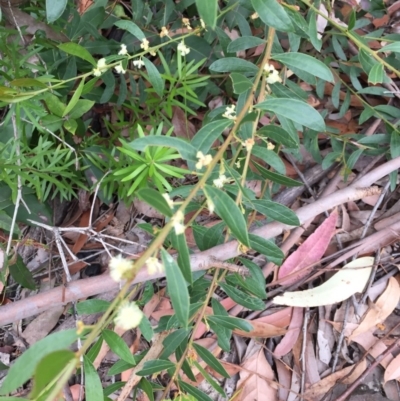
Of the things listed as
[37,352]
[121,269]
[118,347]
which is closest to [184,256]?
[121,269]

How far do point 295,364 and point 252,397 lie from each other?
8.9 inches

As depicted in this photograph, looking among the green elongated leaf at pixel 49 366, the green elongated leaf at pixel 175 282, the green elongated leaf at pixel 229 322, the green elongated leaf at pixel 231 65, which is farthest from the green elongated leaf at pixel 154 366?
the green elongated leaf at pixel 231 65

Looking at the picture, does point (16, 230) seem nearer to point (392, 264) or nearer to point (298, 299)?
point (298, 299)

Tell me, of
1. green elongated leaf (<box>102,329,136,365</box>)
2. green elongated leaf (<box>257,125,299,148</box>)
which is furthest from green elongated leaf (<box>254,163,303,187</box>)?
green elongated leaf (<box>102,329,136,365</box>)

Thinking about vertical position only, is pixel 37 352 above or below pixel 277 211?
above

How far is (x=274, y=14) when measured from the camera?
0.99 metres

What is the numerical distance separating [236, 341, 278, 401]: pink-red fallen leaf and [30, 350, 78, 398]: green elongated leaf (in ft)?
4.28

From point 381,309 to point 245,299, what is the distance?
79 centimetres

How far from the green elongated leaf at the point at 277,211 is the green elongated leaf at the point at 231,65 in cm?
39

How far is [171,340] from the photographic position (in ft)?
4.10

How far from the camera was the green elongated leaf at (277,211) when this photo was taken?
1.17 m

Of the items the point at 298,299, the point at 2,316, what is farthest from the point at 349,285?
the point at 2,316

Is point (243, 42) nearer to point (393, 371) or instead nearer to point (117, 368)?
point (117, 368)

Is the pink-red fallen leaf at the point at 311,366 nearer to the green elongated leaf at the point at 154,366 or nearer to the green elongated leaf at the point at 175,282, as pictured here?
the green elongated leaf at the point at 154,366
